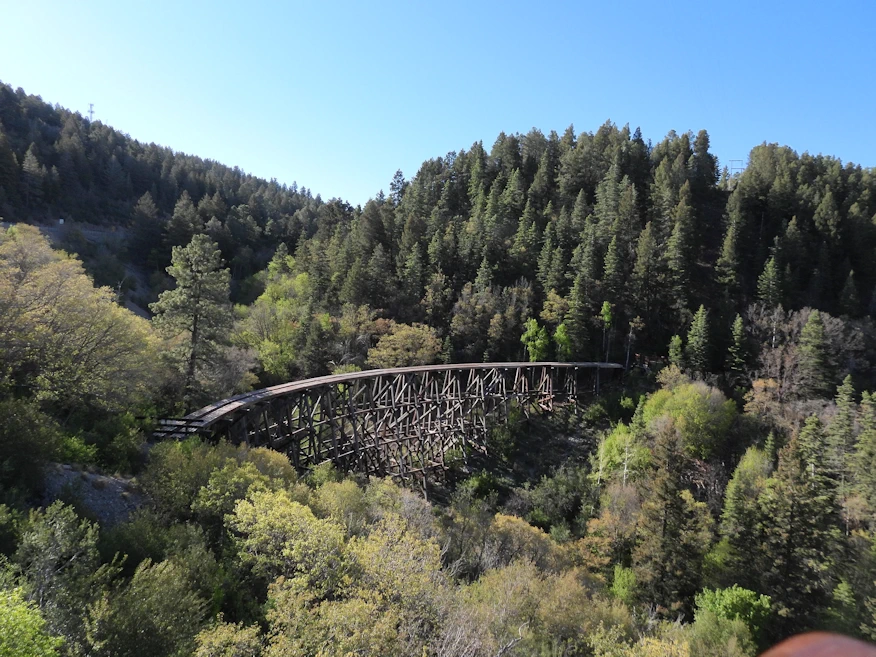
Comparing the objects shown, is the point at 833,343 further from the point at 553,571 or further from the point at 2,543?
the point at 2,543

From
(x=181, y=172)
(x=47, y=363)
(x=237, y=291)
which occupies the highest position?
(x=181, y=172)

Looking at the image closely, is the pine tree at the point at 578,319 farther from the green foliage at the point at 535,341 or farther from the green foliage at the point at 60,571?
the green foliage at the point at 60,571

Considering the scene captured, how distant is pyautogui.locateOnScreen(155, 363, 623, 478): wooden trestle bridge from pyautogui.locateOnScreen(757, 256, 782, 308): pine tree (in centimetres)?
1262

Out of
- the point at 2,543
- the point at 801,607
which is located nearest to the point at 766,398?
the point at 801,607

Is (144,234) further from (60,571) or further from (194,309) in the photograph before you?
(60,571)

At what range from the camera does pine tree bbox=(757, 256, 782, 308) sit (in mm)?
36844

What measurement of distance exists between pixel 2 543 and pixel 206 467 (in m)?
4.82

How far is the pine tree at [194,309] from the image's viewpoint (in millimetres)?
20719

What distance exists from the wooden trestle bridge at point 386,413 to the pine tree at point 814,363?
11.5 metres

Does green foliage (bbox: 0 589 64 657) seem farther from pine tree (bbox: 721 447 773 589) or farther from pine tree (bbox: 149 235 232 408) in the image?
pine tree (bbox: 721 447 773 589)

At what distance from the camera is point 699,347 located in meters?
34.1

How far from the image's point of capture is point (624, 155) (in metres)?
55.3

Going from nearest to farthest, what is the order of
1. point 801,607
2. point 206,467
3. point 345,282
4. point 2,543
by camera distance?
1. point 2,543
2. point 206,467
3. point 801,607
4. point 345,282

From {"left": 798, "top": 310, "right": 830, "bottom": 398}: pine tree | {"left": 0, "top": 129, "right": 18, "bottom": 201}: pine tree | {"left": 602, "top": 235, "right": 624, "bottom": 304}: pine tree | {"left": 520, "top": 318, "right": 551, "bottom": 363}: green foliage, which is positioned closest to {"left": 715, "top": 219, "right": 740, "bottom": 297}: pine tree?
{"left": 602, "top": 235, "right": 624, "bottom": 304}: pine tree
